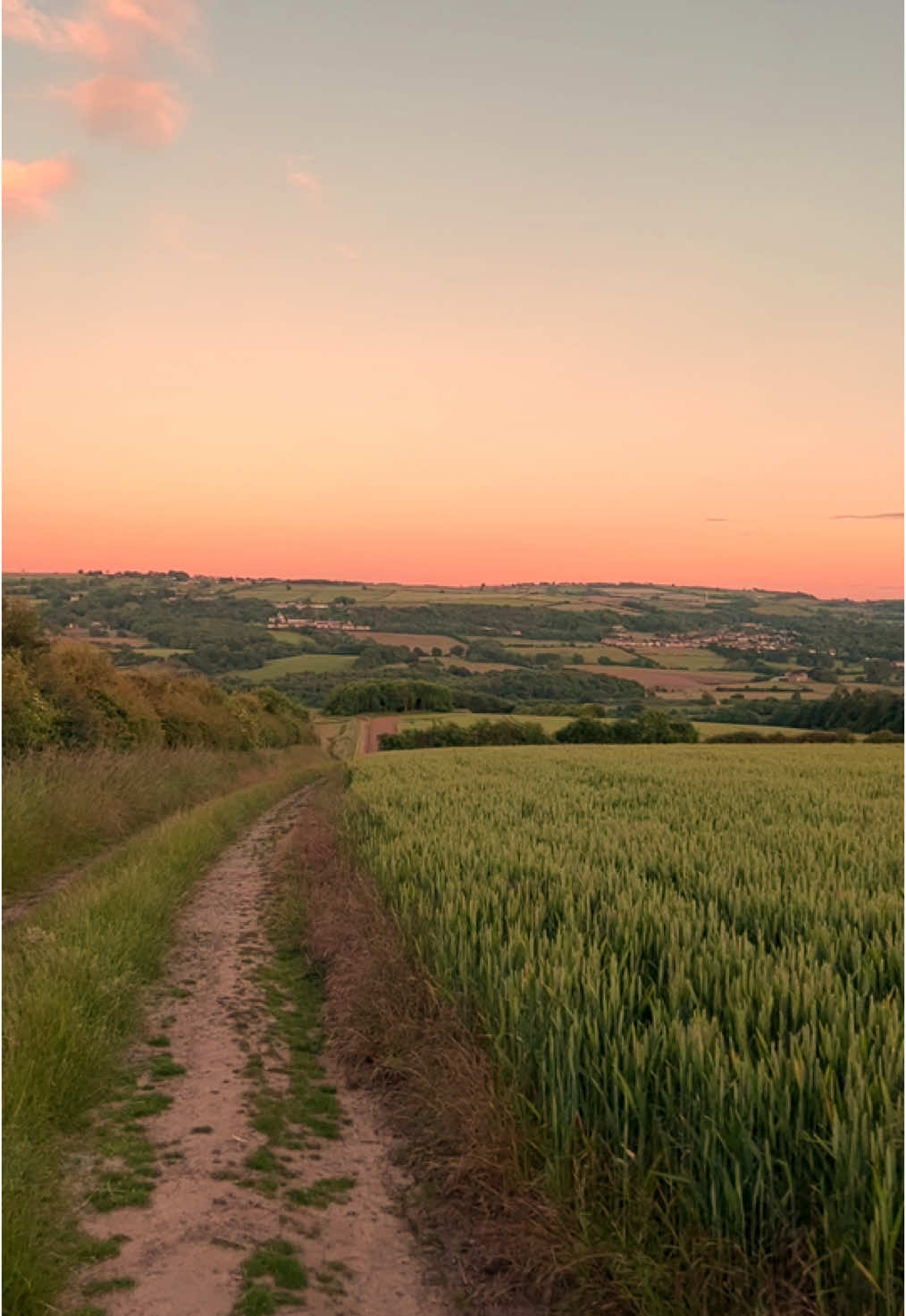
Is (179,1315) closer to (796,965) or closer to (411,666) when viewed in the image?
(796,965)

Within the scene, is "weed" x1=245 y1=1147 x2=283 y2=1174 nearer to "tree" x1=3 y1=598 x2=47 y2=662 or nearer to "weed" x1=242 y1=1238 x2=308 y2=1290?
"weed" x1=242 y1=1238 x2=308 y2=1290

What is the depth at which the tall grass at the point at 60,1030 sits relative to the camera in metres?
4.29

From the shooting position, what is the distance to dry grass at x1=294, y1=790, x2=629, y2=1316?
424cm

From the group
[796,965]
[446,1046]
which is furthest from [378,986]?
[796,965]

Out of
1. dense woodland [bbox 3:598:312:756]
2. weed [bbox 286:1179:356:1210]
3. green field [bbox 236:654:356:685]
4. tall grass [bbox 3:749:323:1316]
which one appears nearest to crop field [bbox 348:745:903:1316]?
weed [bbox 286:1179:356:1210]

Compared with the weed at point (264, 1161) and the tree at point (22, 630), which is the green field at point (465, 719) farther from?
the weed at point (264, 1161)

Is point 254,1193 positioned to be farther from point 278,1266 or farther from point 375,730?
point 375,730

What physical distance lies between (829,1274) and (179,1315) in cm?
279

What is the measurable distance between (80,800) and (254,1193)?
13.2 metres

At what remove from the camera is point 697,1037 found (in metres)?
4.20

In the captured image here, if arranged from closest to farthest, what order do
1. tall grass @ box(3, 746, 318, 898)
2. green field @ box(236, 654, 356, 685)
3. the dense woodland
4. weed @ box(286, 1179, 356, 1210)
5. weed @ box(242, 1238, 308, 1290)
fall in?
weed @ box(242, 1238, 308, 1290) → weed @ box(286, 1179, 356, 1210) → tall grass @ box(3, 746, 318, 898) → the dense woodland → green field @ box(236, 654, 356, 685)

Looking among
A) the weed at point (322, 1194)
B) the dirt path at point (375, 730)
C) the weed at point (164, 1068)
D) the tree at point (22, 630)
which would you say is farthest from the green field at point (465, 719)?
the weed at point (322, 1194)

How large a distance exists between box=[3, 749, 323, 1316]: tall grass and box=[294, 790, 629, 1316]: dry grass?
1873 millimetres

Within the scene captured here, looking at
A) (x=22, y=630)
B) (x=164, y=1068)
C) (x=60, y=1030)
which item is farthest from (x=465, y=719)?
(x=60, y=1030)
